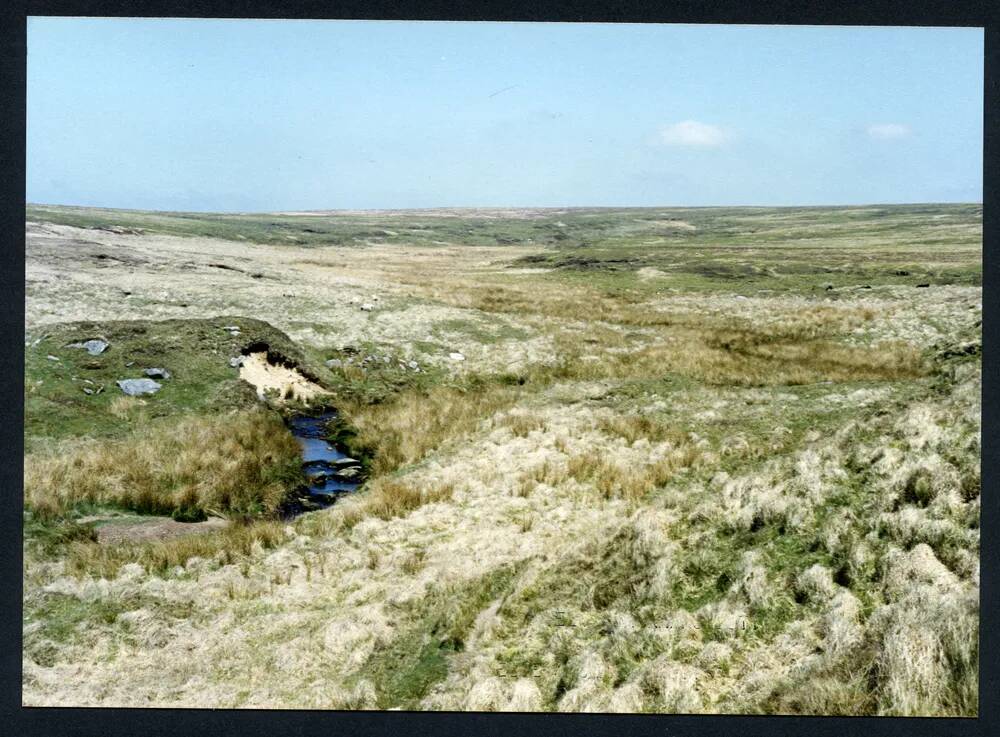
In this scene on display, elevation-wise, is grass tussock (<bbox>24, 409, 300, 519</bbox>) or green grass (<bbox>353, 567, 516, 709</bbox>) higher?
grass tussock (<bbox>24, 409, 300, 519</bbox>)

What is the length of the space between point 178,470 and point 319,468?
2404 mm

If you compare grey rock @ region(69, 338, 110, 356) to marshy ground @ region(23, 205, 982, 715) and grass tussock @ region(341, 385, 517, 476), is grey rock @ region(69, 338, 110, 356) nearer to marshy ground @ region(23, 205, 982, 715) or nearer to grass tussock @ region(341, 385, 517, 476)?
marshy ground @ region(23, 205, 982, 715)

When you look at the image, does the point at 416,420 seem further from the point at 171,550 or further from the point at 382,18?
the point at 382,18

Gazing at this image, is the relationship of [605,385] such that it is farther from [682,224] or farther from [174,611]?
[682,224]

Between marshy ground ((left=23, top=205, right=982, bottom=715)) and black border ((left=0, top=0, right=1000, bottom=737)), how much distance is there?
20 cm

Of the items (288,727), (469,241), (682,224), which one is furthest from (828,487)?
(682,224)

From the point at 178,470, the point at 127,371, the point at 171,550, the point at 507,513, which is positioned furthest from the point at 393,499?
the point at 127,371

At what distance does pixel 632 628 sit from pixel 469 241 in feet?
191

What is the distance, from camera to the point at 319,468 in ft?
37.3

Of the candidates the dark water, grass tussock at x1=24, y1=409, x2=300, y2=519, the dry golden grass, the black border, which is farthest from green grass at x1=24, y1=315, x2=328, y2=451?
the black border

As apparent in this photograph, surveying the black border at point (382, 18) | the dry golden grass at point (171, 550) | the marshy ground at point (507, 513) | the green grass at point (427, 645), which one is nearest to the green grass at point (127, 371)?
the marshy ground at point (507, 513)

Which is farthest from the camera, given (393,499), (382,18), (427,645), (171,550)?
(393,499)

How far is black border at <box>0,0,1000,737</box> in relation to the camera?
20.1 ft

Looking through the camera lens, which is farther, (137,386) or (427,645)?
(137,386)
